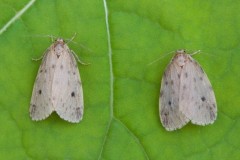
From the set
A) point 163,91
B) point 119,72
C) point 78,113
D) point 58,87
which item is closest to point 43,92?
point 58,87

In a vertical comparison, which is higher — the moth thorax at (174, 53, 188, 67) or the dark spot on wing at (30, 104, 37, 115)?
the moth thorax at (174, 53, 188, 67)

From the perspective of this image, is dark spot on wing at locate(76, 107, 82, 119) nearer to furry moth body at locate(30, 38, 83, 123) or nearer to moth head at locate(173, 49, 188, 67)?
furry moth body at locate(30, 38, 83, 123)

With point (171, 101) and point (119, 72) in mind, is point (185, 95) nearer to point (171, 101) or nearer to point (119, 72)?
point (171, 101)

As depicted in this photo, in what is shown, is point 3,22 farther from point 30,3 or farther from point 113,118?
point 113,118

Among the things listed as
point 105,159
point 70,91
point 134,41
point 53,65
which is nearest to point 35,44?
point 53,65

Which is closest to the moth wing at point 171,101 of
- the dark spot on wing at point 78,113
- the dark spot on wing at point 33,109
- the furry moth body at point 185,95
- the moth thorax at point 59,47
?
the furry moth body at point 185,95

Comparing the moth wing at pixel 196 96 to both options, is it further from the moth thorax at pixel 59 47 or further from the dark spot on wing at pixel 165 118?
the moth thorax at pixel 59 47

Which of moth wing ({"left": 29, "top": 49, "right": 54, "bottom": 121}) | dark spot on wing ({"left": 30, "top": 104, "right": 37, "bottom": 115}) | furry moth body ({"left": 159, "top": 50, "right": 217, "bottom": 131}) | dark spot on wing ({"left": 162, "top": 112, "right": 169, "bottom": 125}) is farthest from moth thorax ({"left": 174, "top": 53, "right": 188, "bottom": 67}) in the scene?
dark spot on wing ({"left": 30, "top": 104, "right": 37, "bottom": 115})
